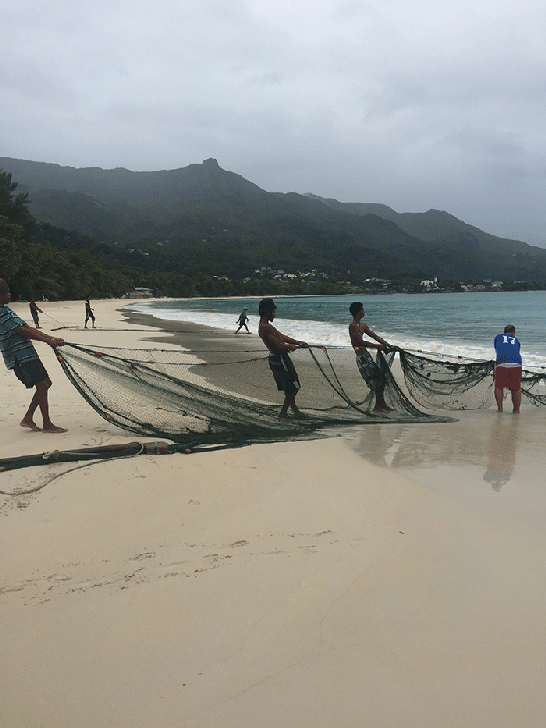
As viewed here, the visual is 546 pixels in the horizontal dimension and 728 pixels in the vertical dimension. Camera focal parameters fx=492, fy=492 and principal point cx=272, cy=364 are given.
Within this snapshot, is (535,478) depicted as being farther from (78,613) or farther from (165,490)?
(78,613)

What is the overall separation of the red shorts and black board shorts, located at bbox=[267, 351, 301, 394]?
311cm

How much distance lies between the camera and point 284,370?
19.9ft

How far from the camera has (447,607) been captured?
7.73 ft

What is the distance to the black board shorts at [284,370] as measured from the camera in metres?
6.03

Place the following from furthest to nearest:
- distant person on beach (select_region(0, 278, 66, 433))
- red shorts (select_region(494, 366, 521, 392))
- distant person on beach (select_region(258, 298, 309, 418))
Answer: red shorts (select_region(494, 366, 521, 392)) < distant person on beach (select_region(258, 298, 309, 418)) < distant person on beach (select_region(0, 278, 66, 433))

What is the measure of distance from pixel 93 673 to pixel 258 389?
5526 mm

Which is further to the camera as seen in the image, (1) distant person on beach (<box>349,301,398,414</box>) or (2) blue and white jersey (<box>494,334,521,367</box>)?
(2) blue and white jersey (<box>494,334,521,367</box>)

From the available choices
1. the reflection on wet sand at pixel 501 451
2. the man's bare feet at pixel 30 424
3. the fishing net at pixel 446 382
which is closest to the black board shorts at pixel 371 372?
the fishing net at pixel 446 382

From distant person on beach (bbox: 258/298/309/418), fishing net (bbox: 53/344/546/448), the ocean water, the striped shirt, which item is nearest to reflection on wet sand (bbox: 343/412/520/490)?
fishing net (bbox: 53/344/546/448)

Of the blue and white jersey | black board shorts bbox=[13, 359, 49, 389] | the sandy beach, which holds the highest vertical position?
the blue and white jersey

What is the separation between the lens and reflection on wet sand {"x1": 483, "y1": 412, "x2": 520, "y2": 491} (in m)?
4.21

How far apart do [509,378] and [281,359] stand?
3.40m

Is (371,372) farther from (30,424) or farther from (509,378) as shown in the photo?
(30,424)

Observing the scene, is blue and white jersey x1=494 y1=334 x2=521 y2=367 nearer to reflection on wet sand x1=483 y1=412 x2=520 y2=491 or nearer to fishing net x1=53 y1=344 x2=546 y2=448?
fishing net x1=53 y1=344 x2=546 y2=448
